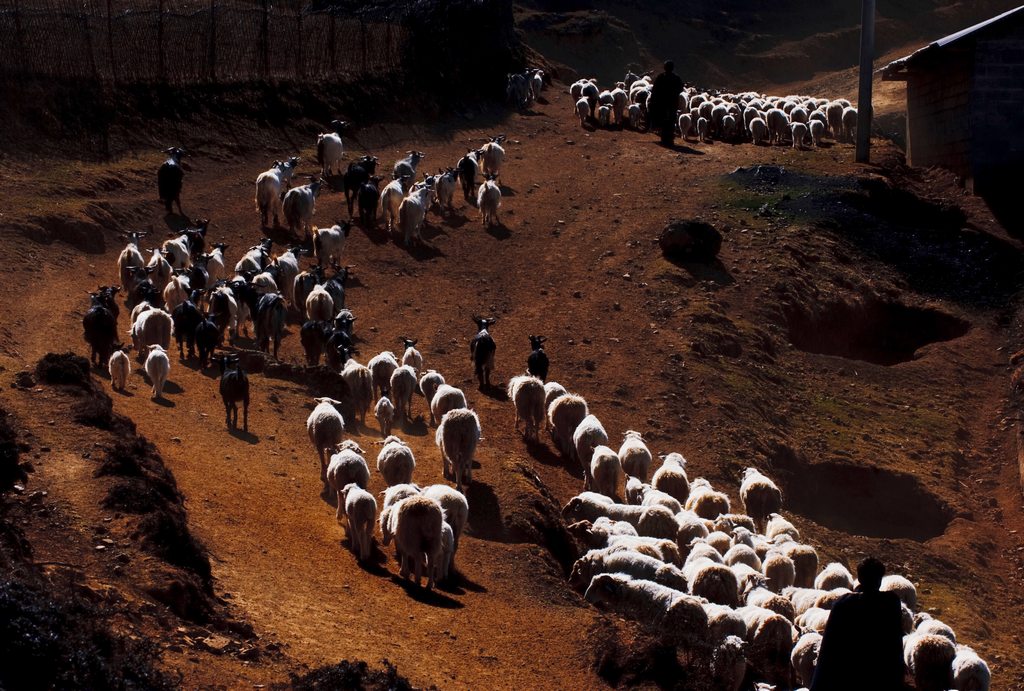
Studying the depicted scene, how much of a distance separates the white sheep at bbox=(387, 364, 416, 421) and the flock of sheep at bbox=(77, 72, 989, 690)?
2 cm

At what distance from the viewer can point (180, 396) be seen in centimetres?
1460

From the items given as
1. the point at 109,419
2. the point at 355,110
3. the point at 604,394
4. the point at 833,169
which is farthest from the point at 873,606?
the point at 355,110

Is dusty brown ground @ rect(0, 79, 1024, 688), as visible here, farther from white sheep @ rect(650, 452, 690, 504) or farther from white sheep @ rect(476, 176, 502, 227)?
white sheep @ rect(650, 452, 690, 504)

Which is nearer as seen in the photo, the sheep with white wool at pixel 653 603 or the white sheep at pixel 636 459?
the sheep with white wool at pixel 653 603

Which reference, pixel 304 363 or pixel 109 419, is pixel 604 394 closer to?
pixel 304 363

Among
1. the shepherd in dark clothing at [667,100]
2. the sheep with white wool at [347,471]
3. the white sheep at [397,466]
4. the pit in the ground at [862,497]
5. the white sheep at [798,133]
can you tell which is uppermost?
the shepherd in dark clothing at [667,100]

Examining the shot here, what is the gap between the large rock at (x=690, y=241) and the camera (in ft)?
73.4

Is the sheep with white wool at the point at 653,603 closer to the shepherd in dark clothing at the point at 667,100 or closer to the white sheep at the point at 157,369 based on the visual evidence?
the white sheep at the point at 157,369

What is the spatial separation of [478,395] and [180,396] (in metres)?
4.33

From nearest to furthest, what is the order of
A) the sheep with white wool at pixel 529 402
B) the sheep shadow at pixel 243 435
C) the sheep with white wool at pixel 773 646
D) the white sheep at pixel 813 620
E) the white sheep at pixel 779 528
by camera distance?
the sheep with white wool at pixel 773 646 < the white sheep at pixel 813 620 < the sheep shadow at pixel 243 435 < the white sheep at pixel 779 528 < the sheep with white wool at pixel 529 402

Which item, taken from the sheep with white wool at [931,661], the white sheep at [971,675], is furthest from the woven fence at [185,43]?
the white sheep at [971,675]

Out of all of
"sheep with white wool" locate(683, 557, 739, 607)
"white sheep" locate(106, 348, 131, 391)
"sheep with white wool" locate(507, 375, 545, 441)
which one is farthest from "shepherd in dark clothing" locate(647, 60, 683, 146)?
"sheep with white wool" locate(683, 557, 739, 607)

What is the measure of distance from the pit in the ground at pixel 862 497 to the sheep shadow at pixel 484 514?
5.82 meters

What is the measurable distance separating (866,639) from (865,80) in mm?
23265
